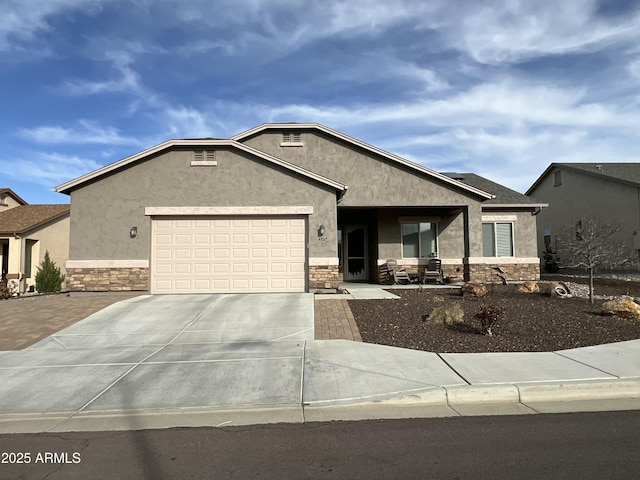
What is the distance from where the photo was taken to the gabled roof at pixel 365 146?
17.4 meters

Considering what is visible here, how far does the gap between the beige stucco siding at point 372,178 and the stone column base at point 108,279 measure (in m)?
7.71

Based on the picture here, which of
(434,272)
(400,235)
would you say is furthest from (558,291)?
(400,235)

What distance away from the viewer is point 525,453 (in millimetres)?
4293

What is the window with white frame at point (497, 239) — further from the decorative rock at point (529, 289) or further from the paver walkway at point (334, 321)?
the paver walkway at point (334, 321)

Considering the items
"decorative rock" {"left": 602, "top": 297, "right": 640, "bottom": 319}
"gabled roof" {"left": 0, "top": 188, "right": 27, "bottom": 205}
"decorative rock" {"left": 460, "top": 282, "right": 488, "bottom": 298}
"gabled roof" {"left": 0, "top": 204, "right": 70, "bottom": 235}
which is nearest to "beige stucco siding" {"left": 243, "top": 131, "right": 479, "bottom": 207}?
"decorative rock" {"left": 460, "top": 282, "right": 488, "bottom": 298}

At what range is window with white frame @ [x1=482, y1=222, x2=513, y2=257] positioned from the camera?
63.7 feet

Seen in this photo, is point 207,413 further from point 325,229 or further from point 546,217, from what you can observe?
point 546,217

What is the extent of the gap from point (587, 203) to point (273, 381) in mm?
24906

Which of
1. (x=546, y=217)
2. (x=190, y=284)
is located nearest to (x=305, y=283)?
(x=190, y=284)

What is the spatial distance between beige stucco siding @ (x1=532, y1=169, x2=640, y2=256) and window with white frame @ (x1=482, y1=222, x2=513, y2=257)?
730cm

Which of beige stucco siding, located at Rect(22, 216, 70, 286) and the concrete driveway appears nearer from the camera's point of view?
the concrete driveway

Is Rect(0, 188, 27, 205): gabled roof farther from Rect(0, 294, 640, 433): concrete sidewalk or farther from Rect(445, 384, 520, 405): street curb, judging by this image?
Rect(445, 384, 520, 405): street curb

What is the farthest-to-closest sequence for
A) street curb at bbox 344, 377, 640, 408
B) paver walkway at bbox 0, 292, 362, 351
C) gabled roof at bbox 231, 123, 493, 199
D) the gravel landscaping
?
gabled roof at bbox 231, 123, 493, 199, paver walkway at bbox 0, 292, 362, 351, the gravel landscaping, street curb at bbox 344, 377, 640, 408

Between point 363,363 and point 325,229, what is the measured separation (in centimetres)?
750
